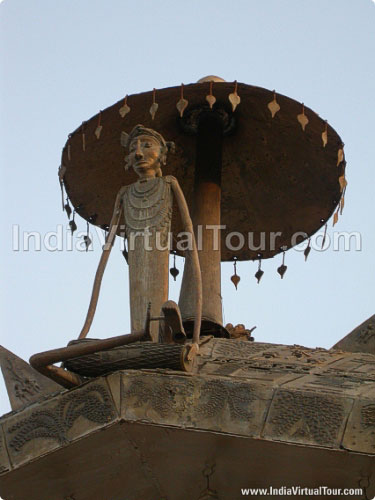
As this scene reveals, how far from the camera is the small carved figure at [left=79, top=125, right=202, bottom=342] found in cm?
1388

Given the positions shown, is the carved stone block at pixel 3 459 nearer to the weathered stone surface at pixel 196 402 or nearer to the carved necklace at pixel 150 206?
the weathered stone surface at pixel 196 402

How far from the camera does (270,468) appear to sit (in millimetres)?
12586

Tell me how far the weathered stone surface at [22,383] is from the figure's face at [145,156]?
279 cm

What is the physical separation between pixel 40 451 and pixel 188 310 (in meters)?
3.61

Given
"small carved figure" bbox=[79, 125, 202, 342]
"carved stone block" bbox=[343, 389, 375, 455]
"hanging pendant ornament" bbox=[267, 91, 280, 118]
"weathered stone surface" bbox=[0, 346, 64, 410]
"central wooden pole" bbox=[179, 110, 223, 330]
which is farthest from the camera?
"hanging pendant ornament" bbox=[267, 91, 280, 118]

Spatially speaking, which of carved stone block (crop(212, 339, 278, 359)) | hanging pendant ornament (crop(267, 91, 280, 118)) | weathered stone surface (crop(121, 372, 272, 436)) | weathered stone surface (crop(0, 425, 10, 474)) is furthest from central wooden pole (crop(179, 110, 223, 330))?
weathered stone surface (crop(0, 425, 10, 474))

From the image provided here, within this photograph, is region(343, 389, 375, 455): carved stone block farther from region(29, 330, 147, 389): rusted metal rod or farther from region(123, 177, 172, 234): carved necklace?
region(123, 177, 172, 234): carved necklace

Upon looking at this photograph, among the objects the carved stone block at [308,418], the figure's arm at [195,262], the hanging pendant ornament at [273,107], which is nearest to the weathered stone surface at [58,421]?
the figure's arm at [195,262]

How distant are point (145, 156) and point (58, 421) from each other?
3708mm

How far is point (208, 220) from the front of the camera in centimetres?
1698

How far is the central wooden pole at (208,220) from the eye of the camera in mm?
15945

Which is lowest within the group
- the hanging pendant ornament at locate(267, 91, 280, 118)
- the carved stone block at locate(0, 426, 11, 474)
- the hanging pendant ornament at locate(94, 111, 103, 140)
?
the carved stone block at locate(0, 426, 11, 474)

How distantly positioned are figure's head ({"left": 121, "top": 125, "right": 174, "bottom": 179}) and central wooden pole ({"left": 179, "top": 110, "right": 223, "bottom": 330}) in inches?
66.5

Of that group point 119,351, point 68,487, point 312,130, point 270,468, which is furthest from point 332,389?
point 312,130
